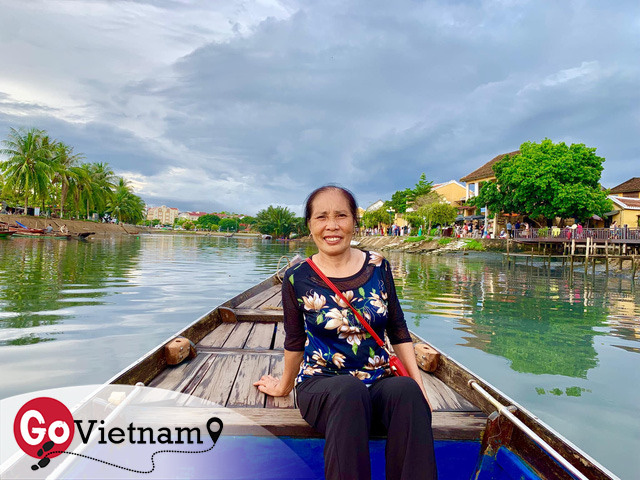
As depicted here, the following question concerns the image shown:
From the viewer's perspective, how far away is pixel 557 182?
27109 millimetres

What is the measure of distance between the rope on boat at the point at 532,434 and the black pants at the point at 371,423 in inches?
21.8

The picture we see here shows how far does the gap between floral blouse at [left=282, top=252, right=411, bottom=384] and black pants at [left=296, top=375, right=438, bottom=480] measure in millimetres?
182

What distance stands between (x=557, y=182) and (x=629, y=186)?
18076 mm

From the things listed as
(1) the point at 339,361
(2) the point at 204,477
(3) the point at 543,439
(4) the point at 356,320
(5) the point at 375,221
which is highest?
(5) the point at 375,221

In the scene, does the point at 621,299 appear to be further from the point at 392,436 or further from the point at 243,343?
the point at 392,436

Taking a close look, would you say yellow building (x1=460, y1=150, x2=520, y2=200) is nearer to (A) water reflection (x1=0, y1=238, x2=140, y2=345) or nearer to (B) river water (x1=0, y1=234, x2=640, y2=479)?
(B) river water (x1=0, y1=234, x2=640, y2=479)

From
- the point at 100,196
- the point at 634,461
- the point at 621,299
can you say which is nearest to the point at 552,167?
the point at 621,299

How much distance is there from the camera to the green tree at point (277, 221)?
7669 cm

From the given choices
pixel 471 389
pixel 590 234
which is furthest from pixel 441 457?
pixel 590 234

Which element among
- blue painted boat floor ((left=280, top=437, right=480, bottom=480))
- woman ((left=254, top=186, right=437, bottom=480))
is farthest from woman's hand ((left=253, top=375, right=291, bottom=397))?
blue painted boat floor ((left=280, top=437, right=480, bottom=480))

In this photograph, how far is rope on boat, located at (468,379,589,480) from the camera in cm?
154

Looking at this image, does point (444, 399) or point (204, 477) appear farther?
point (444, 399)

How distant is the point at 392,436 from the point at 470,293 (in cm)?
1124

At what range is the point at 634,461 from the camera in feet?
10.2
